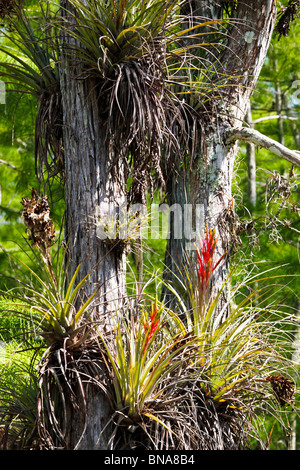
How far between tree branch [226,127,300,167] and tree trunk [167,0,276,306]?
2.9 inches

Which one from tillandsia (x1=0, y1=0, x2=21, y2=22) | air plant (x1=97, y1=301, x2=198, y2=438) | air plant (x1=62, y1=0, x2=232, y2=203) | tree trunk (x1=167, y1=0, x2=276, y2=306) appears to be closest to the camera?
air plant (x1=97, y1=301, x2=198, y2=438)

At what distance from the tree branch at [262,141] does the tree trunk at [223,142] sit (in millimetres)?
74

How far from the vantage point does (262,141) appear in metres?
3.42

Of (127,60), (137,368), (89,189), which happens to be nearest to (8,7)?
(127,60)

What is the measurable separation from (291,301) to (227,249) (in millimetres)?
3597

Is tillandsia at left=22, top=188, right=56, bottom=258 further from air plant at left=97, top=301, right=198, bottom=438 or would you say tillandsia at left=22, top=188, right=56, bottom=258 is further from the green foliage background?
the green foliage background

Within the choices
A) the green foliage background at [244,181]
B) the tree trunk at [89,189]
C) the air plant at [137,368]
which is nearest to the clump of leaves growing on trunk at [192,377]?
the air plant at [137,368]

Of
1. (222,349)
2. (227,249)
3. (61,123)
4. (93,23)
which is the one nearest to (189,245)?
(227,249)

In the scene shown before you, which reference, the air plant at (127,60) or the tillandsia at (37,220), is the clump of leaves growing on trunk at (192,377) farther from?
→ the air plant at (127,60)

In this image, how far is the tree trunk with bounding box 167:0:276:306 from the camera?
3562mm

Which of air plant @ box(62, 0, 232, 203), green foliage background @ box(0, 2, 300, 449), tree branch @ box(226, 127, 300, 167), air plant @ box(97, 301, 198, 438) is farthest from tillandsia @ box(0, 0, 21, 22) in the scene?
green foliage background @ box(0, 2, 300, 449)

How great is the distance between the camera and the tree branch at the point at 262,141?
330 cm

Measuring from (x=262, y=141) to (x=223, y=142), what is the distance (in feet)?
1.03

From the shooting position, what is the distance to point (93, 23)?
8.24ft
